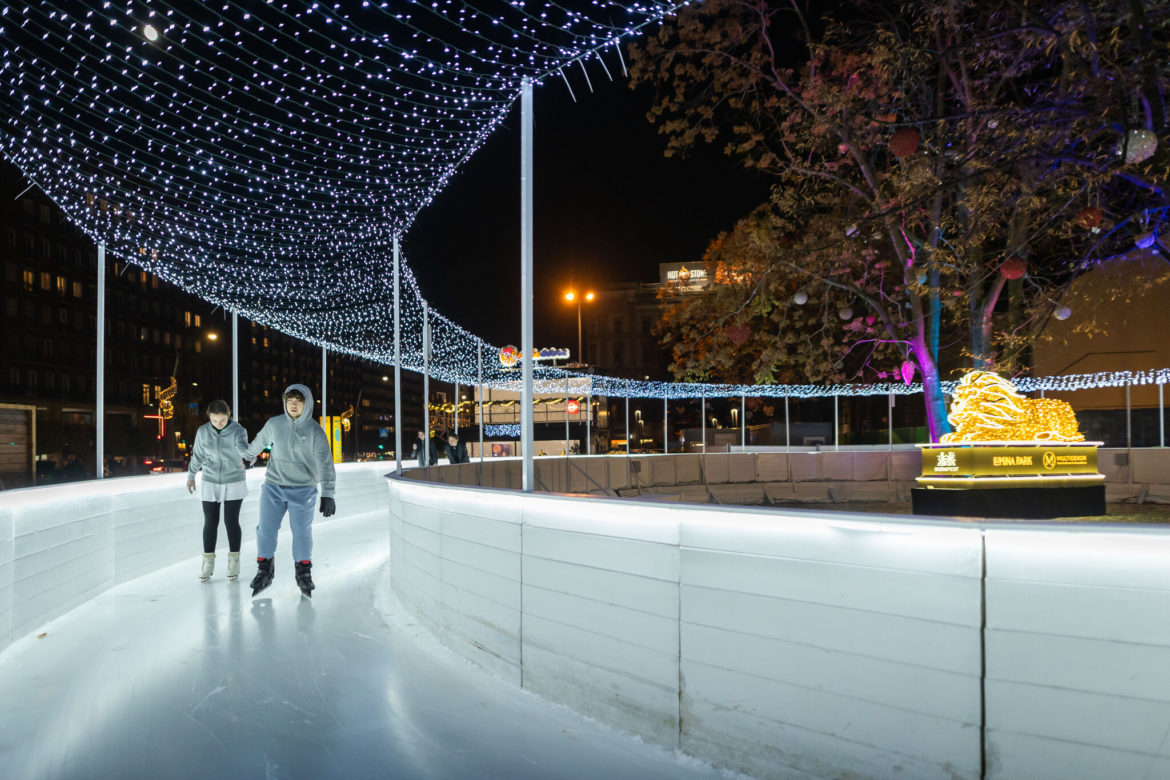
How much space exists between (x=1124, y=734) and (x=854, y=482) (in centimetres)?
2103

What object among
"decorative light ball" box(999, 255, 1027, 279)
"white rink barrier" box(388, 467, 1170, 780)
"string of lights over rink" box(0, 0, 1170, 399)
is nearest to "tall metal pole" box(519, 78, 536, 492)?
"string of lights over rink" box(0, 0, 1170, 399)

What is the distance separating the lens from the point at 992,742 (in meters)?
2.45

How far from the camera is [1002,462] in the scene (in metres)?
12.7

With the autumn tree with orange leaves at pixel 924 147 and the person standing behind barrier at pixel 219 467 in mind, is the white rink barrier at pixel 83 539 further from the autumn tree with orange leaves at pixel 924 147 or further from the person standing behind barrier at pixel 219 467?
the autumn tree with orange leaves at pixel 924 147

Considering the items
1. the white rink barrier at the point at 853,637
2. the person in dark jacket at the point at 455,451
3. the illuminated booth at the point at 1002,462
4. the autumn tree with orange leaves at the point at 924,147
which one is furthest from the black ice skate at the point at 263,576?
the illuminated booth at the point at 1002,462

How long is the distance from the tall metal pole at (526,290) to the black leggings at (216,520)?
2.90 m

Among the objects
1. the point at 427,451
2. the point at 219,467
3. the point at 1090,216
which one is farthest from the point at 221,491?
the point at 1090,216

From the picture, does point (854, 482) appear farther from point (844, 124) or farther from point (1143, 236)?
point (1143, 236)

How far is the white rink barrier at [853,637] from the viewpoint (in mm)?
2283

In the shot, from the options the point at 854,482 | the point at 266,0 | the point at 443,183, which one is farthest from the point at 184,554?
the point at 854,482

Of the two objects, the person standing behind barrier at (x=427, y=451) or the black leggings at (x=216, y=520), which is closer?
the black leggings at (x=216, y=520)

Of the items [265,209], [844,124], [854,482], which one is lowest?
[854,482]

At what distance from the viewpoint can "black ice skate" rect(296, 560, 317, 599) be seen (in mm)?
6461

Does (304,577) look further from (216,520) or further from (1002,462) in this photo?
(1002,462)
